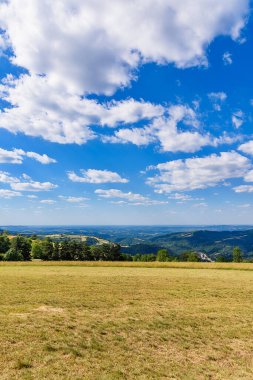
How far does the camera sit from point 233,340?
1599 centimetres

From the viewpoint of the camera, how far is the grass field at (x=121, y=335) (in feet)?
38.3

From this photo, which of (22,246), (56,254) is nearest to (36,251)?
(22,246)

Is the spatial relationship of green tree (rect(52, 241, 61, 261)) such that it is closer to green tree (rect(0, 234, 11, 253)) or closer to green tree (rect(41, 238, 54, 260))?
A: green tree (rect(41, 238, 54, 260))

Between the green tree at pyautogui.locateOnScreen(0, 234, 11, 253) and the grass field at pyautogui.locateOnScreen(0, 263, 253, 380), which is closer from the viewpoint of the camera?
the grass field at pyautogui.locateOnScreen(0, 263, 253, 380)

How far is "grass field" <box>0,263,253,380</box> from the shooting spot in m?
11.7

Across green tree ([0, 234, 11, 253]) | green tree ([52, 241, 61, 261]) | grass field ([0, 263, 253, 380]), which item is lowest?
green tree ([52, 241, 61, 261])

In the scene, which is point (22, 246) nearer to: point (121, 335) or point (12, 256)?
point (12, 256)

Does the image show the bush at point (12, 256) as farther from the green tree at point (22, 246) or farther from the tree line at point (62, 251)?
the green tree at point (22, 246)

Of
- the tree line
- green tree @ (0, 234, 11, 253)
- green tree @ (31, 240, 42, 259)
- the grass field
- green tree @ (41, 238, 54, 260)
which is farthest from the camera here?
green tree @ (0, 234, 11, 253)

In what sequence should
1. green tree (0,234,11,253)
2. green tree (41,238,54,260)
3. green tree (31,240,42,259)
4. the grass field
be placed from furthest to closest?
1. green tree (0,234,11,253)
2. green tree (31,240,42,259)
3. green tree (41,238,54,260)
4. the grass field

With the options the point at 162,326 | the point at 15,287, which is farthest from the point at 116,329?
the point at 15,287

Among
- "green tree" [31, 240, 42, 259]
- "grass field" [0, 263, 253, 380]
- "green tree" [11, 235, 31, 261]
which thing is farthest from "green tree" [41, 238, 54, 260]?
"grass field" [0, 263, 253, 380]

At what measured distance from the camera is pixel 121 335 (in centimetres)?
1535

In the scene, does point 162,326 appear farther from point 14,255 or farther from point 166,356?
point 14,255
